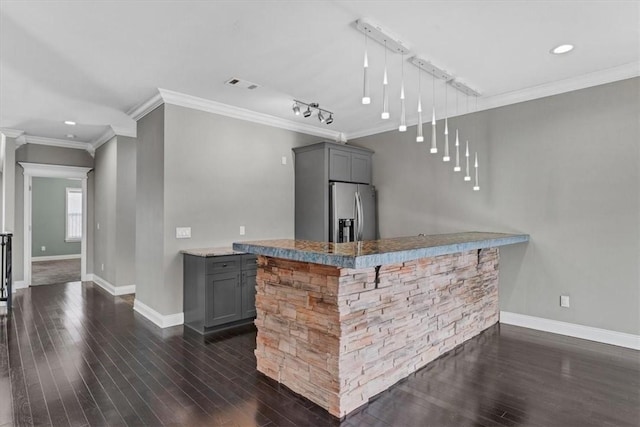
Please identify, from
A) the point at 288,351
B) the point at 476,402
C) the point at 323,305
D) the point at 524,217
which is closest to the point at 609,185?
the point at 524,217

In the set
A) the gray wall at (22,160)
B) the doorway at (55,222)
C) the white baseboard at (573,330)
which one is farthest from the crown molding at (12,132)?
the white baseboard at (573,330)

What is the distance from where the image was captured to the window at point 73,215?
10.5 metres

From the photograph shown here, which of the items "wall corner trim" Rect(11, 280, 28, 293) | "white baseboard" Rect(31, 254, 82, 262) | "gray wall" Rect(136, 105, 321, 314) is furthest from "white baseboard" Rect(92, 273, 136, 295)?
"white baseboard" Rect(31, 254, 82, 262)

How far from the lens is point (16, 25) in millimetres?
2682

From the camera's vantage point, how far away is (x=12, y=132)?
19.1ft

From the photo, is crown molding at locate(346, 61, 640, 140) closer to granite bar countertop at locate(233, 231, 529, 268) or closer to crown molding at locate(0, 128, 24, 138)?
granite bar countertop at locate(233, 231, 529, 268)

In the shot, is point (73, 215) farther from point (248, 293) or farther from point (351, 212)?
point (351, 212)

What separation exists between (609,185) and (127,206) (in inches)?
270

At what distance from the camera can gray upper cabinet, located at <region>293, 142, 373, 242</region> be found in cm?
518

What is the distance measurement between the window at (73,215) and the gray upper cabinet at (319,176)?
28.5 ft

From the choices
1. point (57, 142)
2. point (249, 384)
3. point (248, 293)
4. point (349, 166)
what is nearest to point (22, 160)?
point (57, 142)

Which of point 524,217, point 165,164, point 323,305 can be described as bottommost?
point 323,305

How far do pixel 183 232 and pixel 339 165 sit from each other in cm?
246

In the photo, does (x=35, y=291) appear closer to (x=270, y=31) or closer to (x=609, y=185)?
(x=270, y=31)
